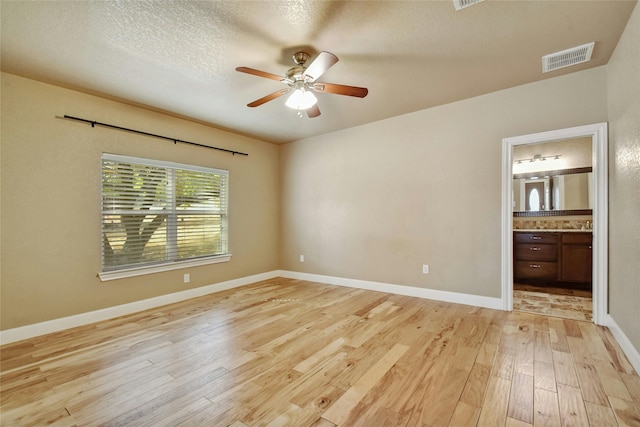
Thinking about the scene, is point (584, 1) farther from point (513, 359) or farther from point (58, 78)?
point (58, 78)

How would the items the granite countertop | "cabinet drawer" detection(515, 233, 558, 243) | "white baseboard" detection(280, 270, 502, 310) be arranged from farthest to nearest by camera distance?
"cabinet drawer" detection(515, 233, 558, 243), the granite countertop, "white baseboard" detection(280, 270, 502, 310)

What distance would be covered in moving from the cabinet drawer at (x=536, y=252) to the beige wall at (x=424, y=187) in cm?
191

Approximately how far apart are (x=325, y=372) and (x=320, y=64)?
7.75ft

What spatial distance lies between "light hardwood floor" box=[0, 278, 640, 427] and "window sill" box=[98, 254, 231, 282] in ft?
1.70

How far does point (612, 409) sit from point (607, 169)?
2256mm

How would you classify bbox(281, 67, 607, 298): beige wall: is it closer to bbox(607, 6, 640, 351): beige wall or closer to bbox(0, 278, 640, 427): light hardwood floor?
bbox(607, 6, 640, 351): beige wall

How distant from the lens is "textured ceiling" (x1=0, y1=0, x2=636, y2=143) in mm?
2008

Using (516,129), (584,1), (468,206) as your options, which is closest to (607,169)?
(516,129)

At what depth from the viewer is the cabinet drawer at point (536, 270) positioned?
4.58 metres

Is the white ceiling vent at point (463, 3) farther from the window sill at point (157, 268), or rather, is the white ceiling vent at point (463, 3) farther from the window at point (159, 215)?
the window sill at point (157, 268)

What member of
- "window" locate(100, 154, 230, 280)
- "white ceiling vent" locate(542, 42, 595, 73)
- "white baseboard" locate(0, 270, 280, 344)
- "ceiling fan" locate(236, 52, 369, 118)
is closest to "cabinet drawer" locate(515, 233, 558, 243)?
"white ceiling vent" locate(542, 42, 595, 73)

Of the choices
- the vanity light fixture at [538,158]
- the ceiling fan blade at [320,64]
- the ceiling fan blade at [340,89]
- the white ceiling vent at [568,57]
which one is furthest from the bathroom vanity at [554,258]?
the ceiling fan blade at [320,64]

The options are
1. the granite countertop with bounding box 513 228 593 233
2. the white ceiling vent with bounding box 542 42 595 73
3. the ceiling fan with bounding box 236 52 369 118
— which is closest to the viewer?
the ceiling fan with bounding box 236 52 369 118

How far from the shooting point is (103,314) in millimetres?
3305
